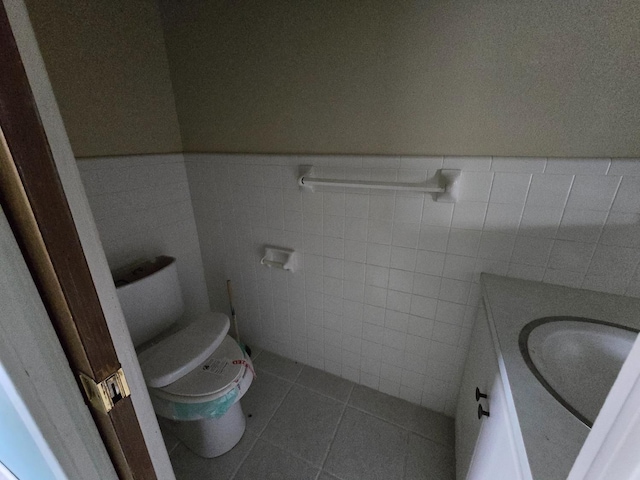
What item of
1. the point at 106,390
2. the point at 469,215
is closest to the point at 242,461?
the point at 106,390

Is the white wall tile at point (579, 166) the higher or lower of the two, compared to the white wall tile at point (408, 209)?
higher

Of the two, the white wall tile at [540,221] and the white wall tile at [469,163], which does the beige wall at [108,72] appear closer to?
the white wall tile at [469,163]

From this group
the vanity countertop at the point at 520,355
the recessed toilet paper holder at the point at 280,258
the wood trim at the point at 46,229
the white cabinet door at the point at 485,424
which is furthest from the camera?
the recessed toilet paper holder at the point at 280,258

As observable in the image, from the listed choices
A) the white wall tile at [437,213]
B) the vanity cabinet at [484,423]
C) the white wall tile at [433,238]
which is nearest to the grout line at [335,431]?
the vanity cabinet at [484,423]

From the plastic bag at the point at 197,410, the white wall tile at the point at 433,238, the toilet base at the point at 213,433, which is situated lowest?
the toilet base at the point at 213,433

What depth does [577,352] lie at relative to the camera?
740 millimetres

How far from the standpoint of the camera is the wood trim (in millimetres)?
321

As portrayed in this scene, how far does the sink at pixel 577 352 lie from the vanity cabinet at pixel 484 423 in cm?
10

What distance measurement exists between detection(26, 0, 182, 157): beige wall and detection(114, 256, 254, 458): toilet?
635 mm

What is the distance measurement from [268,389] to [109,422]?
118 cm

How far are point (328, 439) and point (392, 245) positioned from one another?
0.98 metres

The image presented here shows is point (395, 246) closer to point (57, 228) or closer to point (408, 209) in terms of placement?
point (408, 209)

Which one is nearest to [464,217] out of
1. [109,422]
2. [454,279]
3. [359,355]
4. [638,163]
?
[454,279]

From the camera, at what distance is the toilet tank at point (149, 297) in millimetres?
1201
